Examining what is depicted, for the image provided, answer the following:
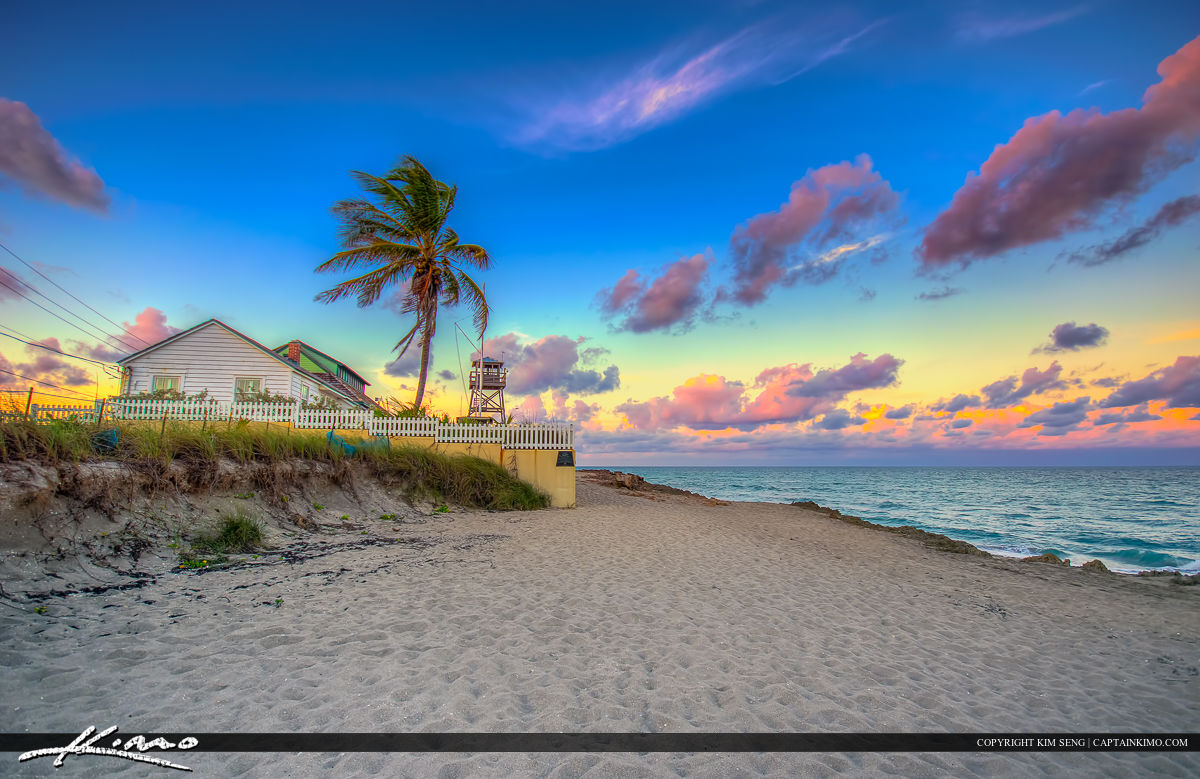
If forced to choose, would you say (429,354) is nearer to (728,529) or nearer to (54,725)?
(728,529)

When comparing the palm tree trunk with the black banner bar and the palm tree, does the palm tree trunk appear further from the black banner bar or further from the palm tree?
the black banner bar

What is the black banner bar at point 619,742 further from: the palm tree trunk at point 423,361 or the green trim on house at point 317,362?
the green trim on house at point 317,362

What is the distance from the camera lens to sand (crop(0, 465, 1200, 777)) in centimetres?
296

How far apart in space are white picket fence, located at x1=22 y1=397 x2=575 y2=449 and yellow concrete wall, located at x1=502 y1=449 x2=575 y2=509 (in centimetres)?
22

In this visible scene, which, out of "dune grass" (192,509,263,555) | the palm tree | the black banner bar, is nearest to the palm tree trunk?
the palm tree

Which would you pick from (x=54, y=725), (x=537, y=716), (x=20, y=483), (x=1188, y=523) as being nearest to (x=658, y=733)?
(x=537, y=716)

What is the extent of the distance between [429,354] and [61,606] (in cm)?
1529

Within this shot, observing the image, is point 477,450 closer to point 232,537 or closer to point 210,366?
point 232,537

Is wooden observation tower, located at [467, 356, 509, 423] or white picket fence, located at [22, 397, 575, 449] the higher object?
wooden observation tower, located at [467, 356, 509, 423]

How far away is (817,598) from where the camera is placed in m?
6.43

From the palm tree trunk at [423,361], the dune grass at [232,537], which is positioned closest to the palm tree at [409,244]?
the palm tree trunk at [423,361]

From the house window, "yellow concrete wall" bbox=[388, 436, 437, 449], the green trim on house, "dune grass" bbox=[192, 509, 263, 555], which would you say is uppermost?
the green trim on house

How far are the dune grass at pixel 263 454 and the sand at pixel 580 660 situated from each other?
2.07 m

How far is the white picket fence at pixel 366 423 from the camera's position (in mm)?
14750
